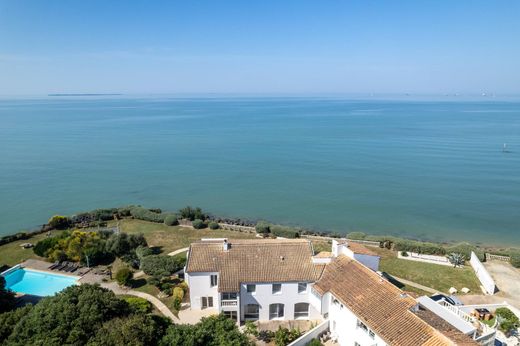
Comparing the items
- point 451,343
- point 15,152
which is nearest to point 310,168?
point 451,343

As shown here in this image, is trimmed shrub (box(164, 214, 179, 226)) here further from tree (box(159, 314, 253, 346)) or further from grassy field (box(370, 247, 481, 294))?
tree (box(159, 314, 253, 346))

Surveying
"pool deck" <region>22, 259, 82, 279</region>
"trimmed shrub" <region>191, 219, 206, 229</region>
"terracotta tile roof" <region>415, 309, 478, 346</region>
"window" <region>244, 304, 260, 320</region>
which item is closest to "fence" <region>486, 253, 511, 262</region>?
"terracotta tile roof" <region>415, 309, 478, 346</region>

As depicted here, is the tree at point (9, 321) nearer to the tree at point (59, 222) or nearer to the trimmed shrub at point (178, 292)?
the trimmed shrub at point (178, 292)

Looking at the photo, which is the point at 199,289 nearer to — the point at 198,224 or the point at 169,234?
the point at 169,234

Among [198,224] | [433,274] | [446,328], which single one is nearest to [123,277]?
[198,224]

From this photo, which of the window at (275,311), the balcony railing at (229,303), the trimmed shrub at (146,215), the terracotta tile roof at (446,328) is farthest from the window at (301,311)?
the trimmed shrub at (146,215)

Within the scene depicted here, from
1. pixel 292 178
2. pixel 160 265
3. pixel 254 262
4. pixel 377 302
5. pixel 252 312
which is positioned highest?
pixel 377 302

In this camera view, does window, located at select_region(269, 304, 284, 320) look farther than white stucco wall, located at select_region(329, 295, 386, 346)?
Yes
